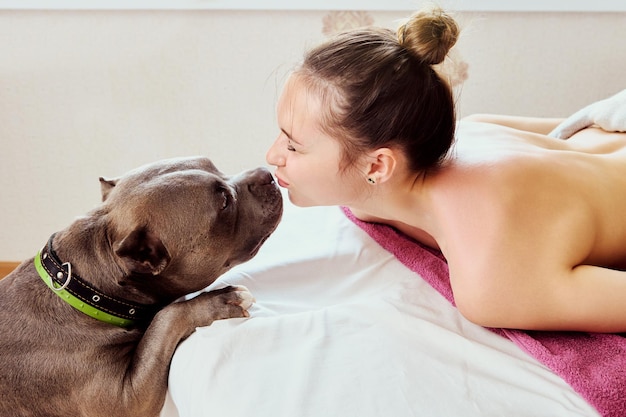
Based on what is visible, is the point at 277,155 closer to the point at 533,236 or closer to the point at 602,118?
the point at 533,236

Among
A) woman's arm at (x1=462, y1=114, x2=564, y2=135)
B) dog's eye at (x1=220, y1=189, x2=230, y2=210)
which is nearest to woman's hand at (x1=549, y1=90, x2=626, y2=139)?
woman's arm at (x1=462, y1=114, x2=564, y2=135)

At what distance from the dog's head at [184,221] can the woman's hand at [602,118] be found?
3.24ft

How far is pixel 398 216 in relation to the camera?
65.6 inches

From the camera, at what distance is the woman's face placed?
1517 mm

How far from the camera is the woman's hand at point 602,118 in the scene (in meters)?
1.89

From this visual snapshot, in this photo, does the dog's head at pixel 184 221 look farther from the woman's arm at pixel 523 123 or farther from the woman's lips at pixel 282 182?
the woman's arm at pixel 523 123

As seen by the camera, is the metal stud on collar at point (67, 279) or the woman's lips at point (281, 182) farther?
the woman's lips at point (281, 182)

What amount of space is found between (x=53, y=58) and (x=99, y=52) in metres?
0.20

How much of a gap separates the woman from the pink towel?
0.03m

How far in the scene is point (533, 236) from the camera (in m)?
1.39

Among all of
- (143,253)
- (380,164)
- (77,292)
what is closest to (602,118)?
(380,164)

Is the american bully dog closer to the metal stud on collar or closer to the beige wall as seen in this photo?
the metal stud on collar

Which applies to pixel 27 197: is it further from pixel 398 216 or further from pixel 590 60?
pixel 590 60

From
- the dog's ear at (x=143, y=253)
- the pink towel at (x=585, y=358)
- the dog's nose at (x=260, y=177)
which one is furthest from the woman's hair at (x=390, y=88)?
the dog's ear at (x=143, y=253)
